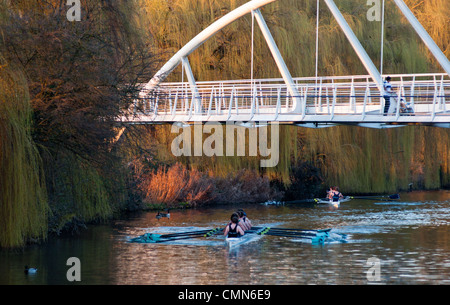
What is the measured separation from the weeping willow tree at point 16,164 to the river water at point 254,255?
845mm

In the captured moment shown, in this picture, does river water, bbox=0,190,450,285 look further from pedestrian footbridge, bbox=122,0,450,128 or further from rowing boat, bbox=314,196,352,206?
rowing boat, bbox=314,196,352,206

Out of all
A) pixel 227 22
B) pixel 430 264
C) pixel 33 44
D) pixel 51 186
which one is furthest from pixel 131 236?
pixel 227 22

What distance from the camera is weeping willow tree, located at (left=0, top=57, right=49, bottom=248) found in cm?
1805

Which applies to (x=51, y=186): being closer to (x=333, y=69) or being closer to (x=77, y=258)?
(x=77, y=258)

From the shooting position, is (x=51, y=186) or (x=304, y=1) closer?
(x=51, y=186)

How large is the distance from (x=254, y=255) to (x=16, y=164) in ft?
20.7

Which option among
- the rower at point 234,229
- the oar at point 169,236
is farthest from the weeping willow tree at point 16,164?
the rower at point 234,229

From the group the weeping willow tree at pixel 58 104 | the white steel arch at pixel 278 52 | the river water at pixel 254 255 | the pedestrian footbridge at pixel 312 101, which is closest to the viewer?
the river water at pixel 254 255

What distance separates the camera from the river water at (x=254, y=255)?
17344mm

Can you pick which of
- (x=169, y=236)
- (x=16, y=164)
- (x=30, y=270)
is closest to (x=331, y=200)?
(x=169, y=236)

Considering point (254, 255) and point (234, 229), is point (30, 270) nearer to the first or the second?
point (254, 255)

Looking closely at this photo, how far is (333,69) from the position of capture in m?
36.6

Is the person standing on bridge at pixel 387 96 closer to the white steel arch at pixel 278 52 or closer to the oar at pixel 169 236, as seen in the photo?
the white steel arch at pixel 278 52
